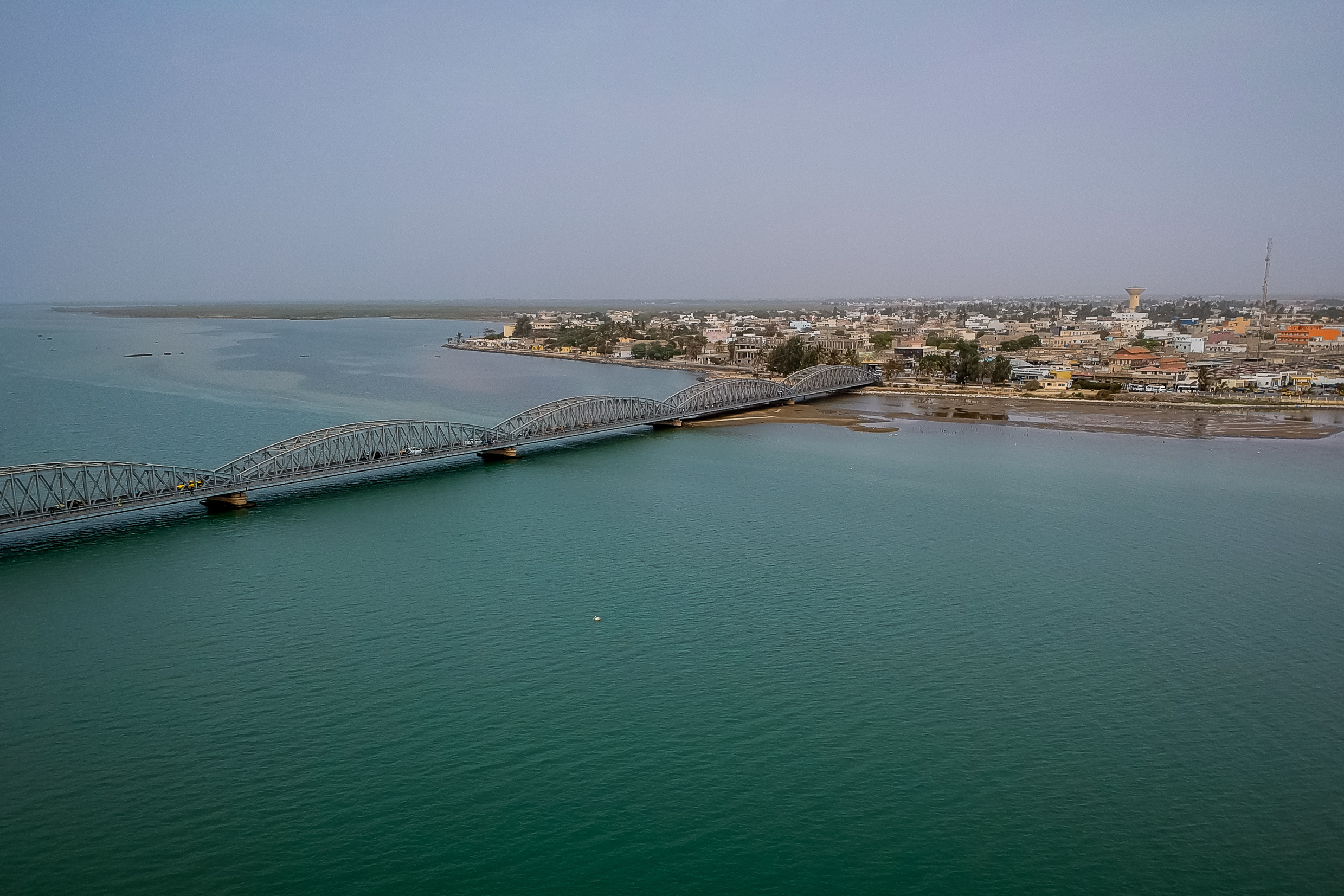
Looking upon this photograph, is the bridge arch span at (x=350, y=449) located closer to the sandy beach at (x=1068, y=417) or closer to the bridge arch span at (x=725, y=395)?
the bridge arch span at (x=725, y=395)

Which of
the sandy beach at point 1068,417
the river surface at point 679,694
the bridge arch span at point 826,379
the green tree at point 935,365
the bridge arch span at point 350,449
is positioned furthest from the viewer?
the green tree at point 935,365

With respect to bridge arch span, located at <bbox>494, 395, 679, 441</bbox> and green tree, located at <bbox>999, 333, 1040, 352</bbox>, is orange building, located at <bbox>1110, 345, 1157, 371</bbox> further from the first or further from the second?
bridge arch span, located at <bbox>494, 395, 679, 441</bbox>

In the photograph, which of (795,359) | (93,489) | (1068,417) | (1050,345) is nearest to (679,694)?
(93,489)

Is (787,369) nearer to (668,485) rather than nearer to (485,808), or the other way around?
(668,485)

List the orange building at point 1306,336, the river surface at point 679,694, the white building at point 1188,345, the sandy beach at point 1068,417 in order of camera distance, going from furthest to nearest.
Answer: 1. the orange building at point 1306,336
2. the white building at point 1188,345
3. the sandy beach at point 1068,417
4. the river surface at point 679,694

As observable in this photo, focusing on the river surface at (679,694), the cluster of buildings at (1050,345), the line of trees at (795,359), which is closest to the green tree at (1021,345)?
the cluster of buildings at (1050,345)

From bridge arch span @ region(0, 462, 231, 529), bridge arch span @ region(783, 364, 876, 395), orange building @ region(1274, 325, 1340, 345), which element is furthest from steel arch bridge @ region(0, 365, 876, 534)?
orange building @ region(1274, 325, 1340, 345)

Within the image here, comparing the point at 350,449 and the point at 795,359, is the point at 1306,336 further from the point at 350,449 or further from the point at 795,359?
the point at 350,449
